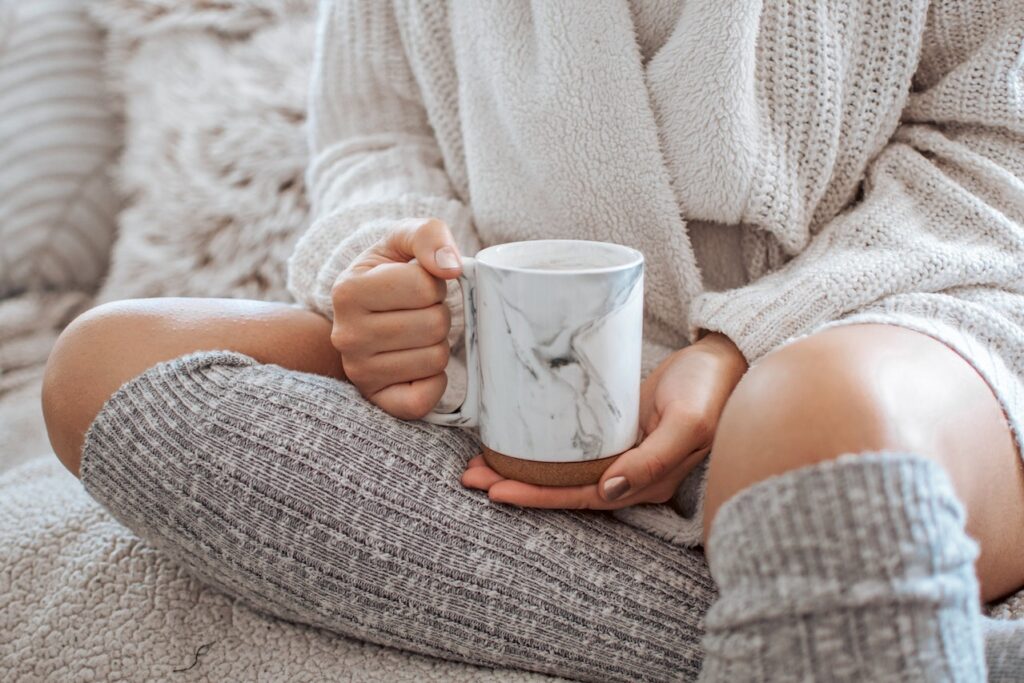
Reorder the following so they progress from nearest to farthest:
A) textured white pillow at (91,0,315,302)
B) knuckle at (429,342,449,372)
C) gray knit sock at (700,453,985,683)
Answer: gray knit sock at (700,453,985,683), knuckle at (429,342,449,372), textured white pillow at (91,0,315,302)

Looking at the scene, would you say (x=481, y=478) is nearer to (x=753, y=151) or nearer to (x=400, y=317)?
(x=400, y=317)

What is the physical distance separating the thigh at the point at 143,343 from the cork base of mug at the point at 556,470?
0.23 meters

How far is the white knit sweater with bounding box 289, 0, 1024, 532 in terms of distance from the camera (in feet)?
1.86

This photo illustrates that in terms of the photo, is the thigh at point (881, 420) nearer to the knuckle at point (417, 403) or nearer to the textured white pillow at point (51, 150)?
the knuckle at point (417, 403)

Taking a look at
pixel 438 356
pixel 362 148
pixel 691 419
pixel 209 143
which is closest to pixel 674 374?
pixel 691 419

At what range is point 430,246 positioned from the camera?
1.71 feet

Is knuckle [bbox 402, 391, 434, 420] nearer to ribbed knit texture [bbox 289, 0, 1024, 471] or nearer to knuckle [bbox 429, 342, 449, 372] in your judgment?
knuckle [bbox 429, 342, 449, 372]

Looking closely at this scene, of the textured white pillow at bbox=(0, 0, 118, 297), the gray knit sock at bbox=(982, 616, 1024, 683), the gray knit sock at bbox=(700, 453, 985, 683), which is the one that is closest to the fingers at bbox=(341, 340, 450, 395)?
the gray knit sock at bbox=(700, 453, 985, 683)

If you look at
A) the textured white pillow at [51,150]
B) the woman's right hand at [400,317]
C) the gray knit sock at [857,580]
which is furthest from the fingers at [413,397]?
the textured white pillow at [51,150]

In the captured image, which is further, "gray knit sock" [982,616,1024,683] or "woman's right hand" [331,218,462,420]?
"woman's right hand" [331,218,462,420]

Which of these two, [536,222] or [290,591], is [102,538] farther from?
[536,222]

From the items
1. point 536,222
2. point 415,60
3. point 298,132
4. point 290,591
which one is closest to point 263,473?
point 290,591

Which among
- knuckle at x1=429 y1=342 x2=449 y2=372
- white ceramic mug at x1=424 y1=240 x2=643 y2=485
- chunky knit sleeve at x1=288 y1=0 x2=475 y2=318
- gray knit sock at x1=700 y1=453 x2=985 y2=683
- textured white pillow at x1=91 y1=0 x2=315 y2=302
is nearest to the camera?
gray knit sock at x1=700 y1=453 x2=985 y2=683

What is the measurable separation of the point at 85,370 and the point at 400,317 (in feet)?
0.79
